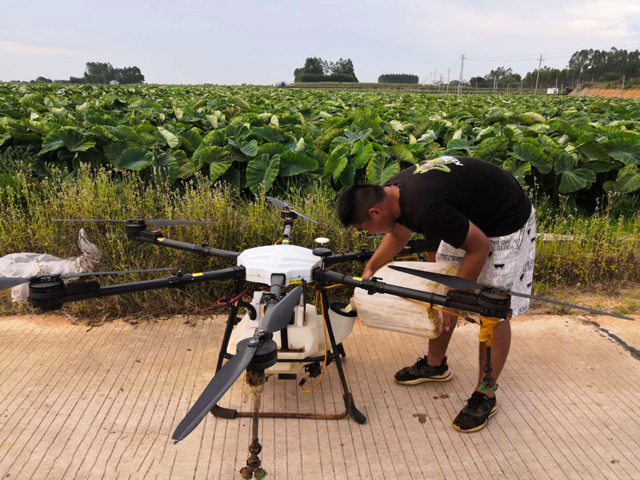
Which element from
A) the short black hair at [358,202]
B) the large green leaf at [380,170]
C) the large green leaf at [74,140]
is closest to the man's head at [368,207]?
the short black hair at [358,202]

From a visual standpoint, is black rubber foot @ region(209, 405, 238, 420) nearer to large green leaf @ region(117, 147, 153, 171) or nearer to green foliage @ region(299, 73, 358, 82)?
large green leaf @ region(117, 147, 153, 171)

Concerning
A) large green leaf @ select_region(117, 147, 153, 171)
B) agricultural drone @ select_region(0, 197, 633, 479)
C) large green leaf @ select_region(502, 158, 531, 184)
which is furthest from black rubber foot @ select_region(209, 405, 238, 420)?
large green leaf @ select_region(502, 158, 531, 184)

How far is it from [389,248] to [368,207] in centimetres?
46

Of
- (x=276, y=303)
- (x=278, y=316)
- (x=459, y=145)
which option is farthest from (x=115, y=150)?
(x=278, y=316)

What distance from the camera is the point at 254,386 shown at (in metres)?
1.67

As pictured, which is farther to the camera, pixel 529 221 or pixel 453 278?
pixel 529 221

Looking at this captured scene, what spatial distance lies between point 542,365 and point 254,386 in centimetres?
225

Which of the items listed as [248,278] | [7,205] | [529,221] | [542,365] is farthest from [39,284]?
[7,205]

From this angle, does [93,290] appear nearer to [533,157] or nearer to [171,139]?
[171,139]

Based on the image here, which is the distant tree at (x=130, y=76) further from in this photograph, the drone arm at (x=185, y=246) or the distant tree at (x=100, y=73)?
the drone arm at (x=185, y=246)

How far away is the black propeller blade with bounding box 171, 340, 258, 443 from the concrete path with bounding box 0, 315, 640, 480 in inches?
37.3

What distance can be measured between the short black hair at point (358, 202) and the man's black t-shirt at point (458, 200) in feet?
0.46

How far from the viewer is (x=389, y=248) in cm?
264

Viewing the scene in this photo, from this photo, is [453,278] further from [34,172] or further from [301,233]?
[34,172]
